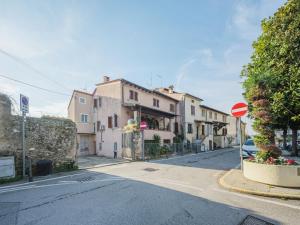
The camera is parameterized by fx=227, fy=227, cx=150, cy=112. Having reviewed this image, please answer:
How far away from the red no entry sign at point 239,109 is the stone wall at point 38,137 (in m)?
10.7

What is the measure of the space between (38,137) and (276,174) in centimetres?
1256

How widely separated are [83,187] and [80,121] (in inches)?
848

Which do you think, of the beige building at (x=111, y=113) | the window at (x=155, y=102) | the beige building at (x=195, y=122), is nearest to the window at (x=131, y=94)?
the beige building at (x=111, y=113)

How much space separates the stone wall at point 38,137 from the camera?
39.5ft

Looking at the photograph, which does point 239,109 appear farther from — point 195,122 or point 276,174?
point 195,122

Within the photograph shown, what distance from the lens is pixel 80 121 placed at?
29.4m

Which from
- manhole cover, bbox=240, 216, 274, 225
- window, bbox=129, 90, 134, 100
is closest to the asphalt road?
manhole cover, bbox=240, 216, 274, 225

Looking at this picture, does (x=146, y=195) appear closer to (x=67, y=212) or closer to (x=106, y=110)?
(x=67, y=212)

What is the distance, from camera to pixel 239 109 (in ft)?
33.8

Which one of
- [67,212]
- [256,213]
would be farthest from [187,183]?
[67,212]

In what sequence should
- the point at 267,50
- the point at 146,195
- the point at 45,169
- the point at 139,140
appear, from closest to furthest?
the point at 146,195 < the point at 45,169 < the point at 267,50 < the point at 139,140

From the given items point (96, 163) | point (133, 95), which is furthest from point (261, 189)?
point (133, 95)

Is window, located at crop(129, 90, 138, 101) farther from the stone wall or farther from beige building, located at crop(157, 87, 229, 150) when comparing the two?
the stone wall

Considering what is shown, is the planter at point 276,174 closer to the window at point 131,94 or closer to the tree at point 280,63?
the tree at point 280,63
